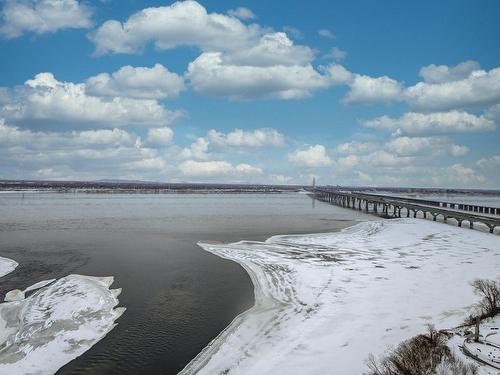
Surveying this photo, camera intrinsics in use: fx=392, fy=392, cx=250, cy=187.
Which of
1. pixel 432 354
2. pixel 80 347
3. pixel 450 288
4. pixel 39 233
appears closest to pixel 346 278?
pixel 450 288

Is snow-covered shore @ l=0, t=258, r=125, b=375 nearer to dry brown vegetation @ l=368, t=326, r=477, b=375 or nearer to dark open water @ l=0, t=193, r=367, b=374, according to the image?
dark open water @ l=0, t=193, r=367, b=374

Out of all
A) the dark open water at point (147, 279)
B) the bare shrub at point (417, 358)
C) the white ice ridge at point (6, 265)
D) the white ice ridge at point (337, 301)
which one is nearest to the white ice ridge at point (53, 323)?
the dark open water at point (147, 279)

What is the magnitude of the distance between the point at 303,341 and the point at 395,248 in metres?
19.3

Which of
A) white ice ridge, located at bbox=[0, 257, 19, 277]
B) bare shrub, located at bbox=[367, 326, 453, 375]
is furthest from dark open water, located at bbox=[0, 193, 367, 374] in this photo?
bare shrub, located at bbox=[367, 326, 453, 375]

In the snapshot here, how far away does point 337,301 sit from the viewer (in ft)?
48.3

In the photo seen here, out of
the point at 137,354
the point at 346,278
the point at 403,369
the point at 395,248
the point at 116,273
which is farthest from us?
the point at 395,248

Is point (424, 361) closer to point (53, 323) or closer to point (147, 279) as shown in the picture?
point (53, 323)

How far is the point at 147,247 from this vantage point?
92.7 ft

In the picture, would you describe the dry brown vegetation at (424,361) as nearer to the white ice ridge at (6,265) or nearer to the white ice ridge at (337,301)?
the white ice ridge at (337,301)

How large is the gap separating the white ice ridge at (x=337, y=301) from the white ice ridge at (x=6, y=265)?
458 inches

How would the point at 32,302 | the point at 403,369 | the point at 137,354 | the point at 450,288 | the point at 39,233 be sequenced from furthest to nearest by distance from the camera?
the point at 39,233 → the point at 450,288 → the point at 32,302 → the point at 137,354 → the point at 403,369

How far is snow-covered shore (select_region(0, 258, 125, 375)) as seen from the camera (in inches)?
401

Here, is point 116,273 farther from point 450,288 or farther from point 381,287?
point 450,288

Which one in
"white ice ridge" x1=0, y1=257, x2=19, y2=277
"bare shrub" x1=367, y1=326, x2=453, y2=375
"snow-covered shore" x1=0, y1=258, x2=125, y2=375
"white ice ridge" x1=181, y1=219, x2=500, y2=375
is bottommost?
"white ice ridge" x1=0, y1=257, x2=19, y2=277
